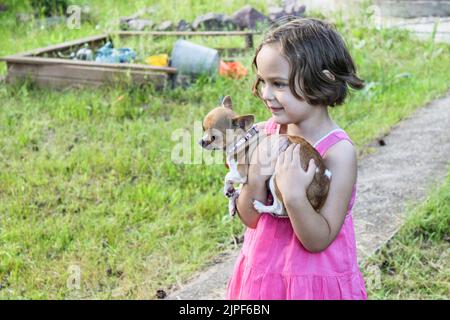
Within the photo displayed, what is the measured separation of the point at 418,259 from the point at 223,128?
2.16 meters

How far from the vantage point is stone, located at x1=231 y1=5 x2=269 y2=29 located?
9.41 meters

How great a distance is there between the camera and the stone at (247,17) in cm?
941

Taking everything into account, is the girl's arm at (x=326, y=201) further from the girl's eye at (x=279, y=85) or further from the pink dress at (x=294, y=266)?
the girl's eye at (x=279, y=85)

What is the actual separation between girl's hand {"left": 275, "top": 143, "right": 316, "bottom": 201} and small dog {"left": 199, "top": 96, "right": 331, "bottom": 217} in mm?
14

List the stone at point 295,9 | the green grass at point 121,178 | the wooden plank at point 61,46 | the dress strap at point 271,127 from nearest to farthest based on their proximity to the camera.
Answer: the dress strap at point 271,127, the green grass at point 121,178, the wooden plank at point 61,46, the stone at point 295,9

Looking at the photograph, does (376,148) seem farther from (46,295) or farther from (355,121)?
(46,295)

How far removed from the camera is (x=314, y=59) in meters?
2.10

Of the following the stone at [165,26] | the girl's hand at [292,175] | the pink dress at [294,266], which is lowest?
the stone at [165,26]

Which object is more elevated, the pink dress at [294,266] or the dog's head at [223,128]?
the dog's head at [223,128]

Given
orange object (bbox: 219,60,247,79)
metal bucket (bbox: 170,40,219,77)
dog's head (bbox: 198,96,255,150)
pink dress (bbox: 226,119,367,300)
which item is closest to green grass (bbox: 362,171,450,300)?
pink dress (bbox: 226,119,367,300)

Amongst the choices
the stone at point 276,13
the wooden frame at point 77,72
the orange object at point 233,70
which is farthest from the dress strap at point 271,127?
the stone at point 276,13

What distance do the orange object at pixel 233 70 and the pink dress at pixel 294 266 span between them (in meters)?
4.73

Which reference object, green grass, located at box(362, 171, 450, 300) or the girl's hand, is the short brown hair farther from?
green grass, located at box(362, 171, 450, 300)
